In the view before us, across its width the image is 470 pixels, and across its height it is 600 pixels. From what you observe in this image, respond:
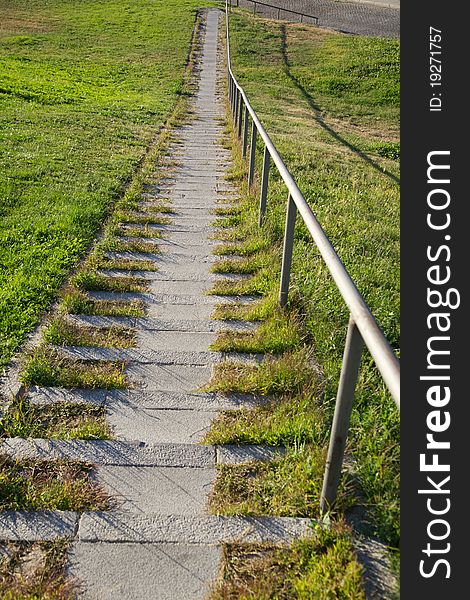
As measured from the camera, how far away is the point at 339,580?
89.9 inches

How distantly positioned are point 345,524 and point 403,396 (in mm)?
835

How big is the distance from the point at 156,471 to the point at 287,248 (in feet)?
6.70

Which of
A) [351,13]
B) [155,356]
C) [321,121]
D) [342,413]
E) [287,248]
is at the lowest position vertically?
[155,356]

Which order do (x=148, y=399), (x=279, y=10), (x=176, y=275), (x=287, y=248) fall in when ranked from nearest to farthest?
(x=148, y=399), (x=287, y=248), (x=176, y=275), (x=279, y=10)

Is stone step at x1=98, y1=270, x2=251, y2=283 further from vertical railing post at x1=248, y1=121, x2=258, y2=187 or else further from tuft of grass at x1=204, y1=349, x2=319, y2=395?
vertical railing post at x1=248, y1=121, x2=258, y2=187

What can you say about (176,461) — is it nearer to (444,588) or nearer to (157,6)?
(444,588)

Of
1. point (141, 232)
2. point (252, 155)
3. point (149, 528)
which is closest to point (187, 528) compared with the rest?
point (149, 528)

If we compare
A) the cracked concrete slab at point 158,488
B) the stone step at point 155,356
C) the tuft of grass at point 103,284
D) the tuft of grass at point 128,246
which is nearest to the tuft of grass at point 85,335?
the stone step at point 155,356

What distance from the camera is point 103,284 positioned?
5180mm

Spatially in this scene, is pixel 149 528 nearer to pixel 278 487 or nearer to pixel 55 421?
pixel 278 487

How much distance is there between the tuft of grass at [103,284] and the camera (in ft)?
16.9

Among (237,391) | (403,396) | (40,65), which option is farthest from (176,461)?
(40,65)

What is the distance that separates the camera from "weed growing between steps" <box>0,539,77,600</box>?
2279 millimetres

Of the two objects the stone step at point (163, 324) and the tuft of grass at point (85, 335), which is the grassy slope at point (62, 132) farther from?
the stone step at point (163, 324)
